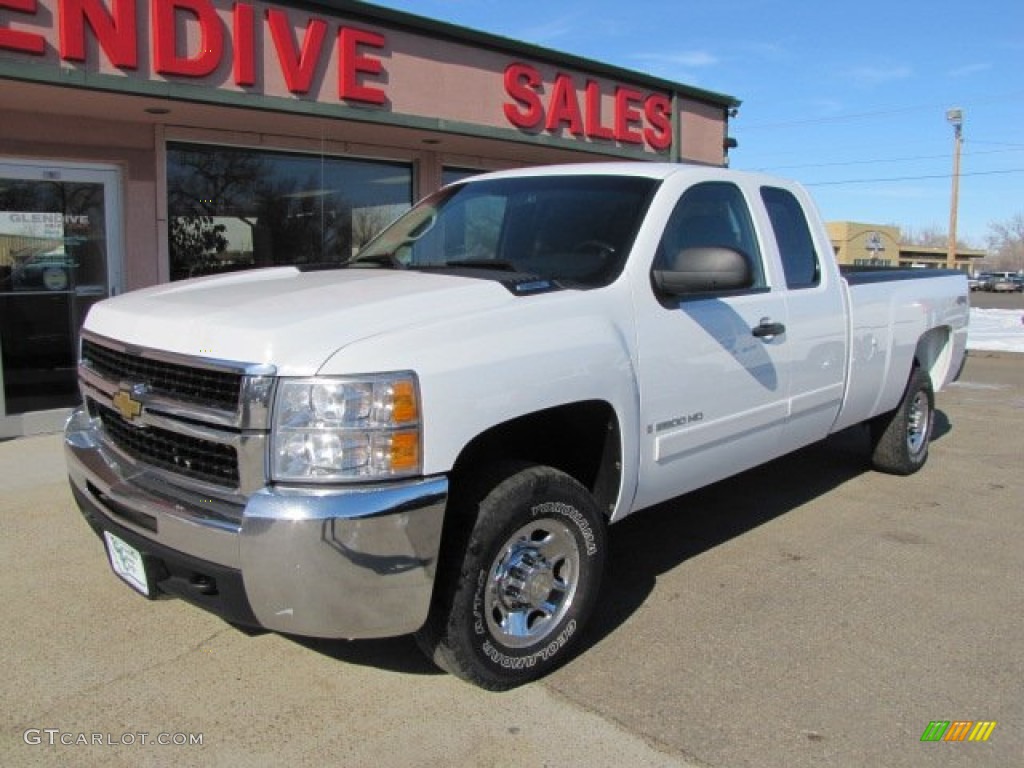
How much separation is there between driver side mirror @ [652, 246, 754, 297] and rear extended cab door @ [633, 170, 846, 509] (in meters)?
0.06

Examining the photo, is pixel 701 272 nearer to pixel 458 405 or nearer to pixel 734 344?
pixel 734 344

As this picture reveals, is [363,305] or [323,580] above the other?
[363,305]

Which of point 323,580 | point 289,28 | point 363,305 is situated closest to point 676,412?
point 363,305

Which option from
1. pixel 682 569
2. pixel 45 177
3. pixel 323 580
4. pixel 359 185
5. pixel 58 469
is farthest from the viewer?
pixel 359 185

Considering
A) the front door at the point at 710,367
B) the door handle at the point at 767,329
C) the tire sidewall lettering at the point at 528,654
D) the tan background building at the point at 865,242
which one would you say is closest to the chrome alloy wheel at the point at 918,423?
the front door at the point at 710,367

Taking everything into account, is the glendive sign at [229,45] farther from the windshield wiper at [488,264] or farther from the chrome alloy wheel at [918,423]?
the chrome alloy wheel at [918,423]

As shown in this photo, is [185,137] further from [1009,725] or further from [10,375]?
[1009,725]

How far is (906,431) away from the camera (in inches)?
252

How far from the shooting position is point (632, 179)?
425 centimetres

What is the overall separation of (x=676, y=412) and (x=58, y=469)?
4.86 meters

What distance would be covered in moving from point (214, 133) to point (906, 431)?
7.00m

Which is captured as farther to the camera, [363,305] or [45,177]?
[45,177]

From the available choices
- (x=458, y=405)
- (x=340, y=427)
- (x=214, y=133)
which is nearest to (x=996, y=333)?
(x=214, y=133)

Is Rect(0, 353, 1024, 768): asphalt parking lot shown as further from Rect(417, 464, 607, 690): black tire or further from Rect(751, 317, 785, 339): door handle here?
Rect(751, 317, 785, 339): door handle
